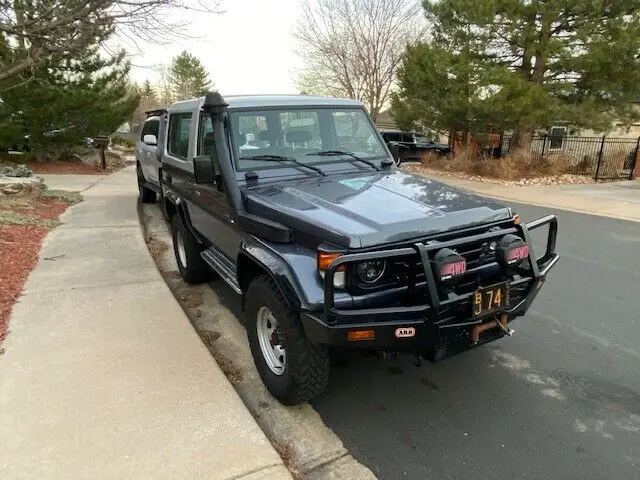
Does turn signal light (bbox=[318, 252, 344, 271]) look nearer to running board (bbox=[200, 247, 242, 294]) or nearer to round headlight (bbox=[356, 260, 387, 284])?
round headlight (bbox=[356, 260, 387, 284])

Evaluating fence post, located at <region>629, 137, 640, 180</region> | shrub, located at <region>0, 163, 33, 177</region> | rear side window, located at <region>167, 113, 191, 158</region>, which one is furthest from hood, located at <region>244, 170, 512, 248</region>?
fence post, located at <region>629, 137, 640, 180</region>

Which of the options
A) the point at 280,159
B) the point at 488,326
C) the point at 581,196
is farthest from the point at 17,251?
the point at 581,196

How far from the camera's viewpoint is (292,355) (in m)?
2.81

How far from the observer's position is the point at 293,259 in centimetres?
283

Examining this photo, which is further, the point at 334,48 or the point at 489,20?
the point at 334,48

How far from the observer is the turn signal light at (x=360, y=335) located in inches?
98.9

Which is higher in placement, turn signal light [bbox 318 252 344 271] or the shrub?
turn signal light [bbox 318 252 344 271]

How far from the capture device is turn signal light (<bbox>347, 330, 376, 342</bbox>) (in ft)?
8.24

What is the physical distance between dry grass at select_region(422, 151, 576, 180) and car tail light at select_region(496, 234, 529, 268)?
1320cm

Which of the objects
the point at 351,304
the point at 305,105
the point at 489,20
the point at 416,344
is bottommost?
the point at 416,344

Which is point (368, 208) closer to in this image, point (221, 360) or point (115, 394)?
point (221, 360)

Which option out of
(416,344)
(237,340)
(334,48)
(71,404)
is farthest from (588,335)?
(334,48)

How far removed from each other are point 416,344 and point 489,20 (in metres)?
14.5

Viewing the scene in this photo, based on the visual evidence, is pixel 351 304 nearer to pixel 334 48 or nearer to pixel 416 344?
pixel 416 344
